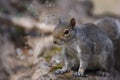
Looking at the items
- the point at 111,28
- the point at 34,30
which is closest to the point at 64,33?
the point at 111,28

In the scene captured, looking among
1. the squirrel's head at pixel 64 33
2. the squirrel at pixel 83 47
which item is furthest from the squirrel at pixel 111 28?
the squirrel's head at pixel 64 33

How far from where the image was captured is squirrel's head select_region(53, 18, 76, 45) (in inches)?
212

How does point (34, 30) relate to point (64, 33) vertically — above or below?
below

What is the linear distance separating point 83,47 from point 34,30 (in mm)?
4582

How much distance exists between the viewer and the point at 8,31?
10.6 meters

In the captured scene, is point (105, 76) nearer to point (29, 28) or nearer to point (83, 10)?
point (29, 28)

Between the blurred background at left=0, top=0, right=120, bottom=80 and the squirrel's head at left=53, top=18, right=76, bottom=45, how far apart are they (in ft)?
2.19

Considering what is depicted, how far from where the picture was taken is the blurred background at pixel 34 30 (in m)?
7.18

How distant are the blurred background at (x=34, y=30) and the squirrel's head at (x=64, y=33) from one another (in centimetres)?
67

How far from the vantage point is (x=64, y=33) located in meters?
5.44

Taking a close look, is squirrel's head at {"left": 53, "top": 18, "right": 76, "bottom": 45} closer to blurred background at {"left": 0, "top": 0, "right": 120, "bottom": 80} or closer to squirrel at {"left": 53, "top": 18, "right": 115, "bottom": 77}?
squirrel at {"left": 53, "top": 18, "right": 115, "bottom": 77}

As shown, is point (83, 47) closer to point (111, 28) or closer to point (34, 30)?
point (111, 28)

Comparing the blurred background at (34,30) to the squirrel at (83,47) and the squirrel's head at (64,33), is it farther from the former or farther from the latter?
the squirrel's head at (64,33)

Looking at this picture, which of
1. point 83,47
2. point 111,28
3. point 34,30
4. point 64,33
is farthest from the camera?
point 34,30
